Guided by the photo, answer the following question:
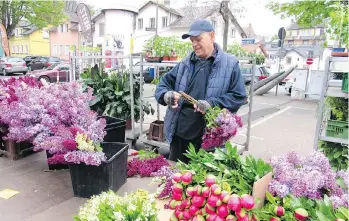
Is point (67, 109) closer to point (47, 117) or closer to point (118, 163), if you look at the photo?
point (47, 117)

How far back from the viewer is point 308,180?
1.33 m

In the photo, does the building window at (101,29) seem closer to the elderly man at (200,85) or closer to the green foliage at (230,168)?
the elderly man at (200,85)

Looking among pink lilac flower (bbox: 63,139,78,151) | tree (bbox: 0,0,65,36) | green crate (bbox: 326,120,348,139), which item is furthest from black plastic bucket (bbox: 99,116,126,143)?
tree (bbox: 0,0,65,36)

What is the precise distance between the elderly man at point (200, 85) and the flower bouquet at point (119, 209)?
1008mm

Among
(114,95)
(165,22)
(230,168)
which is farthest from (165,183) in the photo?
(165,22)

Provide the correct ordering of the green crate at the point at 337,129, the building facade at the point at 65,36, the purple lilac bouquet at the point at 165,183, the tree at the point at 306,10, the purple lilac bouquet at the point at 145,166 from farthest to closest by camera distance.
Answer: the building facade at the point at 65,36 < the tree at the point at 306,10 < the purple lilac bouquet at the point at 145,166 < the green crate at the point at 337,129 < the purple lilac bouquet at the point at 165,183

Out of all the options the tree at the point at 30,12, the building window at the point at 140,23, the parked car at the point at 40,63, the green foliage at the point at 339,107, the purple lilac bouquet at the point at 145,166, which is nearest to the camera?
the green foliage at the point at 339,107

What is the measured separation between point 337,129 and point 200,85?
1359 mm

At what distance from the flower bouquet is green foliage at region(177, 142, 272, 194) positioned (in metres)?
0.27

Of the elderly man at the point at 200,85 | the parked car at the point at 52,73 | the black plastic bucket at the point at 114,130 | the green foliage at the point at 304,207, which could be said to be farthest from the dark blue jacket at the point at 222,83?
the parked car at the point at 52,73

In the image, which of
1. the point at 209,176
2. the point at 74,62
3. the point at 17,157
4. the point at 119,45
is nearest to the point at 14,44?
the point at 119,45

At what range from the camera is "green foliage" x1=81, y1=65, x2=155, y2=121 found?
16.3 ft

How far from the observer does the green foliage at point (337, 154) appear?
2.76m

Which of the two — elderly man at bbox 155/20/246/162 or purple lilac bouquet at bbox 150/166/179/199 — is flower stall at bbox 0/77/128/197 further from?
purple lilac bouquet at bbox 150/166/179/199
